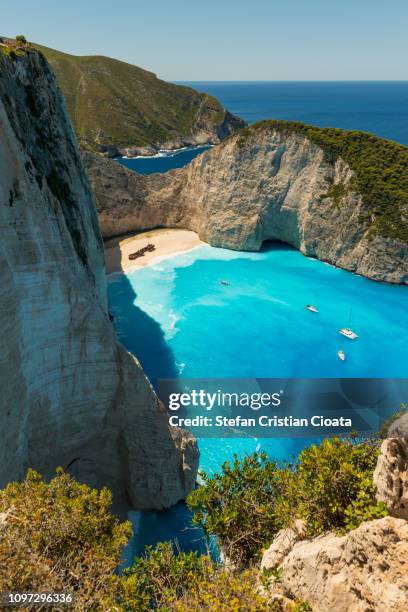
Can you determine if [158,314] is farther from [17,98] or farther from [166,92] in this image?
[166,92]

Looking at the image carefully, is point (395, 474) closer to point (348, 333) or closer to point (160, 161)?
point (348, 333)

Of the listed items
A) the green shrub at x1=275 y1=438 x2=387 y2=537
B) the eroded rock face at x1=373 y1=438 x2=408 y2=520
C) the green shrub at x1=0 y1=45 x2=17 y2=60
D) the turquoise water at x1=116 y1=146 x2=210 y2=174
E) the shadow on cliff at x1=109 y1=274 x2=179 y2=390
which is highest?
the green shrub at x1=0 y1=45 x2=17 y2=60

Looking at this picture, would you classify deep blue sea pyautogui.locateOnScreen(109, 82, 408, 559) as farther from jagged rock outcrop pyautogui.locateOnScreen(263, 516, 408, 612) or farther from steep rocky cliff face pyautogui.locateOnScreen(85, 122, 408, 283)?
jagged rock outcrop pyautogui.locateOnScreen(263, 516, 408, 612)

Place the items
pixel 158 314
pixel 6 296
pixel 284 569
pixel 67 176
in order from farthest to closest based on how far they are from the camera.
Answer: pixel 158 314, pixel 67 176, pixel 6 296, pixel 284 569

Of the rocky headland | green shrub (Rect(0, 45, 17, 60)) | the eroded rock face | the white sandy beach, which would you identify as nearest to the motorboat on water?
the white sandy beach

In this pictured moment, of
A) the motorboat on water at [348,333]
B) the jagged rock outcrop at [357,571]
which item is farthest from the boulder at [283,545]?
the motorboat on water at [348,333]

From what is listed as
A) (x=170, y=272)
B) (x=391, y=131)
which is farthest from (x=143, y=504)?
(x=391, y=131)

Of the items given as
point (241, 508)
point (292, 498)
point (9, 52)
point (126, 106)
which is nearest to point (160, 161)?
point (126, 106)

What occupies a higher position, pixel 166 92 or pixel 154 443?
pixel 166 92
